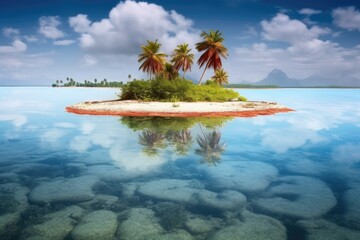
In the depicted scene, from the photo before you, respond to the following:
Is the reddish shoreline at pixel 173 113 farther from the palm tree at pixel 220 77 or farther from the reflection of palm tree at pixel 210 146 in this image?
the palm tree at pixel 220 77

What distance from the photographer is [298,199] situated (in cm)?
776

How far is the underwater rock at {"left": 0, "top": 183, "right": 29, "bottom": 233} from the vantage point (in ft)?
21.0

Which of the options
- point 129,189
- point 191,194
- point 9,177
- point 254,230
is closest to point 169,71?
point 9,177

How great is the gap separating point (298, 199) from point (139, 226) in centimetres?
415

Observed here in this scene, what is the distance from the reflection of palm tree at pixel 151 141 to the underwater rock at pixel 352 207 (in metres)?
6.82

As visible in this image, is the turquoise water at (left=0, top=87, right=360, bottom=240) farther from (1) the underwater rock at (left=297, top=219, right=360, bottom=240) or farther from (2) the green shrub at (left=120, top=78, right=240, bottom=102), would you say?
(2) the green shrub at (left=120, top=78, right=240, bottom=102)

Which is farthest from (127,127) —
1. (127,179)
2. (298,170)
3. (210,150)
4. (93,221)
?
(93,221)

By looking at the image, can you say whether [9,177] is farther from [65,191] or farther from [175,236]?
[175,236]

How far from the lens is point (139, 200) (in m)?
7.57

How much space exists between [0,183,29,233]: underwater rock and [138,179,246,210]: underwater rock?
285 centimetres

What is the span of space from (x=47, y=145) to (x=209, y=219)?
404 inches

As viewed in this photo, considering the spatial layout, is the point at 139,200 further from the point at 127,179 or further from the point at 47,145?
the point at 47,145

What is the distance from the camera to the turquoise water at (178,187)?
20.2ft

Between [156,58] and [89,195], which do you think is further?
[156,58]
